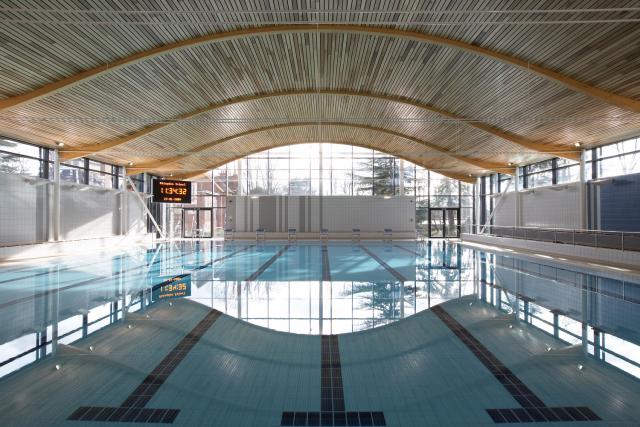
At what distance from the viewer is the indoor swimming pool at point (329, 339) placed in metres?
2.63

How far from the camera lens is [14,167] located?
12.5 m

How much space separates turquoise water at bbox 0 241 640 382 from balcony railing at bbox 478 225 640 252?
1670mm

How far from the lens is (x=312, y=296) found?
611 centimetres

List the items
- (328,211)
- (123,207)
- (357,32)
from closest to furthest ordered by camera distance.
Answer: (357,32) < (123,207) < (328,211)

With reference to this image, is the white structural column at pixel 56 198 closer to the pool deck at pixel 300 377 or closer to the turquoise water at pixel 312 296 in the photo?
the turquoise water at pixel 312 296

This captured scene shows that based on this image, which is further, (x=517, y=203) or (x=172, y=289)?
(x=517, y=203)

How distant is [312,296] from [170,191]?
13.8 m

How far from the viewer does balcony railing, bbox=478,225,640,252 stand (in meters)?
9.23

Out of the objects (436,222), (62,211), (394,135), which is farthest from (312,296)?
(436,222)

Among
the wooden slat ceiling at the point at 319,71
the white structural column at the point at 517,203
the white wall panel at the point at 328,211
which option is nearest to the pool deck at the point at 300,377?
the wooden slat ceiling at the point at 319,71

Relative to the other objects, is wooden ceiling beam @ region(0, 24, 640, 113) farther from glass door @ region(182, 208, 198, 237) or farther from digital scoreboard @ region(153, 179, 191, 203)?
glass door @ region(182, 208, 198, 237)

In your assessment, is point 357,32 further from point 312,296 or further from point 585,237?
point 585,237

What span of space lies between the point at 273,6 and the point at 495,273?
7716mm

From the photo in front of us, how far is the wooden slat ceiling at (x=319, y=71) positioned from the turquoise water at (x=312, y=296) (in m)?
3.90
